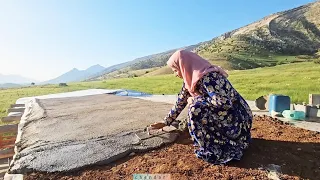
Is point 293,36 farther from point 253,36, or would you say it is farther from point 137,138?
point 137,138

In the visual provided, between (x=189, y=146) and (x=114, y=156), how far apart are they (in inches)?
32.3

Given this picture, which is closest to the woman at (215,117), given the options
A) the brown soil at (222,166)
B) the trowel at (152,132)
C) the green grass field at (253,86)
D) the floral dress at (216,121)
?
the floral dress at (216,121)

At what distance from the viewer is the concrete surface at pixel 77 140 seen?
9.31ft

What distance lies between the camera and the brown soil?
2416mm

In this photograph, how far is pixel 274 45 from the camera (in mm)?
67688

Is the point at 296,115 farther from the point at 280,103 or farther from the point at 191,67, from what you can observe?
the point at 191,67

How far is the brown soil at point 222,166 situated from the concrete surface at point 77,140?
0.49 feet

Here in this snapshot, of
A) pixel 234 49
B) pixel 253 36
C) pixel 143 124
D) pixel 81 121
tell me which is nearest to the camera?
pixel 143 124

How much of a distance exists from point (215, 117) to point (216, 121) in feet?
0.13

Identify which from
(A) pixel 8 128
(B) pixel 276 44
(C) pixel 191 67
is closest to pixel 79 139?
(C) pixel 191 67

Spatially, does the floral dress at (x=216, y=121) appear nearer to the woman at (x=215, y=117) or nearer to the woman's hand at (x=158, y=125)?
the woman at (x=215, y=117)

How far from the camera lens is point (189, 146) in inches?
125

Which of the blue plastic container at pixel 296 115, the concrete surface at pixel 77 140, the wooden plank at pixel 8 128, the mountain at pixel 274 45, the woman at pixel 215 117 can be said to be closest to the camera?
the woman at pixel 215 117

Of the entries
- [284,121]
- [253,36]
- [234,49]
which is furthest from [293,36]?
[284,121]
